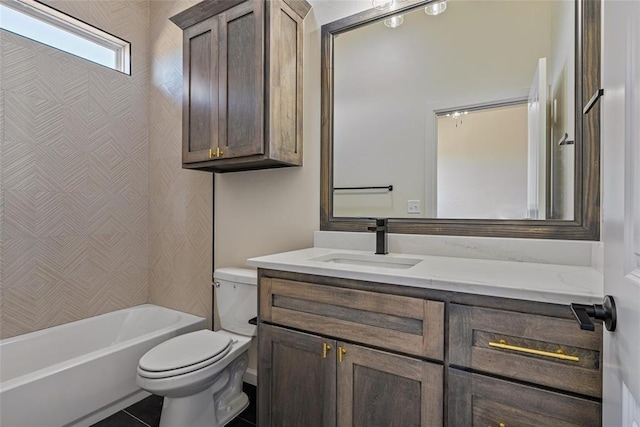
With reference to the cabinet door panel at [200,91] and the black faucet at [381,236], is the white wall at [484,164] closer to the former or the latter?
the black faucet at [381,236]

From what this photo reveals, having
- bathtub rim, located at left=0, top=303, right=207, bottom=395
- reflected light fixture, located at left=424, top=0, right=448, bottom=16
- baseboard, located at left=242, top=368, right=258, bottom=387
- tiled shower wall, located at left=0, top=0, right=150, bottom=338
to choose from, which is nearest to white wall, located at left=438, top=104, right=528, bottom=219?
reflected light fixture, located at left=424, top=0, right=448, bottom=16

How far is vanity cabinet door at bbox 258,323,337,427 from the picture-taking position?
1.16 meters

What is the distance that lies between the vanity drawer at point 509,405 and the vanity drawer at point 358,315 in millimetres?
108

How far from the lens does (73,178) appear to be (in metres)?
2.16

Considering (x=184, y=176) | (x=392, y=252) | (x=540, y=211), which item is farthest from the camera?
(x=184, y=176)

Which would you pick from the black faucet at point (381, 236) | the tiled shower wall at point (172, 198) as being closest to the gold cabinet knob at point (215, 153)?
the tiled shower wall at point (172, 198)

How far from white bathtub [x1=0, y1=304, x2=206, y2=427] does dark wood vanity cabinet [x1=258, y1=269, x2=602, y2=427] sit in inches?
37.6

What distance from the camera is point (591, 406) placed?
76 cm

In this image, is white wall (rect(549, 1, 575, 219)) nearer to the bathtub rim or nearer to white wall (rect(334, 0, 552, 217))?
white wall (rect(334, 0, 552, 217))

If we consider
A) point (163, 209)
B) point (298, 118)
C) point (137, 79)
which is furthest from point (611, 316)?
point (137, 79)

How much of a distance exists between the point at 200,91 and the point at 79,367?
63.0 inches

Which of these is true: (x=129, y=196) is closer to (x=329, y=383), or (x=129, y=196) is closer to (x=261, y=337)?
(x=261, y=337)

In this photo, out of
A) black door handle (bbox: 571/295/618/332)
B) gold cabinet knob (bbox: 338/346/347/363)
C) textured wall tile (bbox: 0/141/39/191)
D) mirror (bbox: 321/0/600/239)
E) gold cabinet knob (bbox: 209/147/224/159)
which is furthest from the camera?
textured wall tile (bbox: 0/141/39/191)

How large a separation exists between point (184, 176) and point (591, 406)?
8.11 feet
